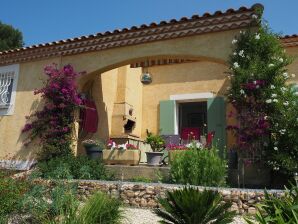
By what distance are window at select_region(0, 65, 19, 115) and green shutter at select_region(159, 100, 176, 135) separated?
5479 millimetres

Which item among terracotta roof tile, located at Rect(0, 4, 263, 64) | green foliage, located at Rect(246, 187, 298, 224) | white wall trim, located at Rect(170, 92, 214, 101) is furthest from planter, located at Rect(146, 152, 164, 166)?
white wall trim, located at Rect(170, 92, 214, 101)

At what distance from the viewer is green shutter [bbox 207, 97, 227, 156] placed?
11820mm

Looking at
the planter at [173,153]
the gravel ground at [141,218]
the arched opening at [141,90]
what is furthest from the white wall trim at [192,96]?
the gravel ground at [141,218]

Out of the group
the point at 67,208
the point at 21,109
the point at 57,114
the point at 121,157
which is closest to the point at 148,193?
the point at 67,208

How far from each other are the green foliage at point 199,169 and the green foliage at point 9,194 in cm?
302

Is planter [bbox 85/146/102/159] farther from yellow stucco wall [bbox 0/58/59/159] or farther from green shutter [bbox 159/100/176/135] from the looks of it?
green shutter [bbox 159/100/176/135]

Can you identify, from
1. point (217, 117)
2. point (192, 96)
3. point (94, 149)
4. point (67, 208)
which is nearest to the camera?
point (67, 208)

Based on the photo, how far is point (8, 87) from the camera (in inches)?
432

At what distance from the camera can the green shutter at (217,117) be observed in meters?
11.8

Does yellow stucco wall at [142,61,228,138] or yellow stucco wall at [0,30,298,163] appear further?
yellow stucco wall at [142,61,228,138]

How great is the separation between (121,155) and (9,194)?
348cm

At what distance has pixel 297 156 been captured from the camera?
6559mm

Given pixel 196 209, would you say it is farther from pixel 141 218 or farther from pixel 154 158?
pixel 154 158

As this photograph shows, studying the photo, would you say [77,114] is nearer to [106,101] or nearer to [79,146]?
[79,146]
